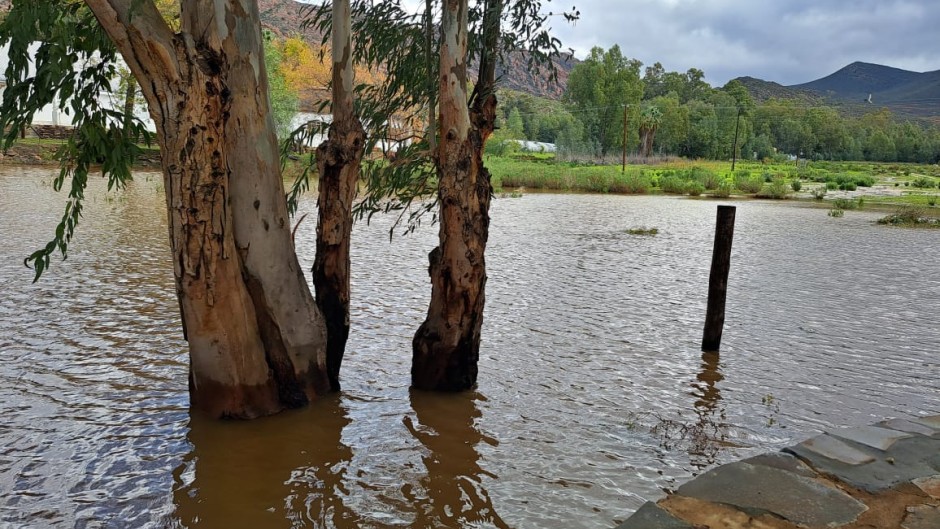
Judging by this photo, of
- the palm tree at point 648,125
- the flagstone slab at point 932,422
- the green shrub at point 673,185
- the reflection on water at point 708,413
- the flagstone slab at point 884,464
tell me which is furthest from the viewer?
the palm tree at point 648,125

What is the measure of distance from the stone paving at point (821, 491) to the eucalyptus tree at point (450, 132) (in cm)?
247

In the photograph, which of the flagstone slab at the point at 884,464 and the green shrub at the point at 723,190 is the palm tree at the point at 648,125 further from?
the flagstone slab at the point at 884,464

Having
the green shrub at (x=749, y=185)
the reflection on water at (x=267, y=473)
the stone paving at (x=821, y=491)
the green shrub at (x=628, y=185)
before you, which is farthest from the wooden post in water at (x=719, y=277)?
the green shrub at (x=749, y=185)

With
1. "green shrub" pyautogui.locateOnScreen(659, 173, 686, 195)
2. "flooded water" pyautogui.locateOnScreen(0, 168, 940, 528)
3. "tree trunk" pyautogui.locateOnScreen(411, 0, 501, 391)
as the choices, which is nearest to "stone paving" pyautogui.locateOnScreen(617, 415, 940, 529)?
"flooded water" pyautogui.locateOnScreen(0, 168, 940, 528)

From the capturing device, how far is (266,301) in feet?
16.4

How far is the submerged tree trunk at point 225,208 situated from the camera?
434 centimetres

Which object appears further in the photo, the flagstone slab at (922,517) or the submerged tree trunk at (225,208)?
the submerged tree trunk at (225,208)

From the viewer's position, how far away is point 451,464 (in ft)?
15.3

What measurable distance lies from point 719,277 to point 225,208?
4989 millimetres

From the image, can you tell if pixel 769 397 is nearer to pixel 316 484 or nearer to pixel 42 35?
pixel 316 484

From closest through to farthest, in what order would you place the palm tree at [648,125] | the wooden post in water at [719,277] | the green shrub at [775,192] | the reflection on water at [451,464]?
the reflection on water at [451,464] < the wooden post in water at [719,277] < the green shrub at [775,192] < the palm tree at [648,125]

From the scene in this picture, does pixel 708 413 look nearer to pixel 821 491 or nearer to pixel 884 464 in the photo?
pixel 884 464

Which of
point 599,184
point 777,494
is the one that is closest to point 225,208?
point 777,494

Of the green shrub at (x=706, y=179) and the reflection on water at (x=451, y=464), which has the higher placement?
the green shrub at (x=706, y=179)
